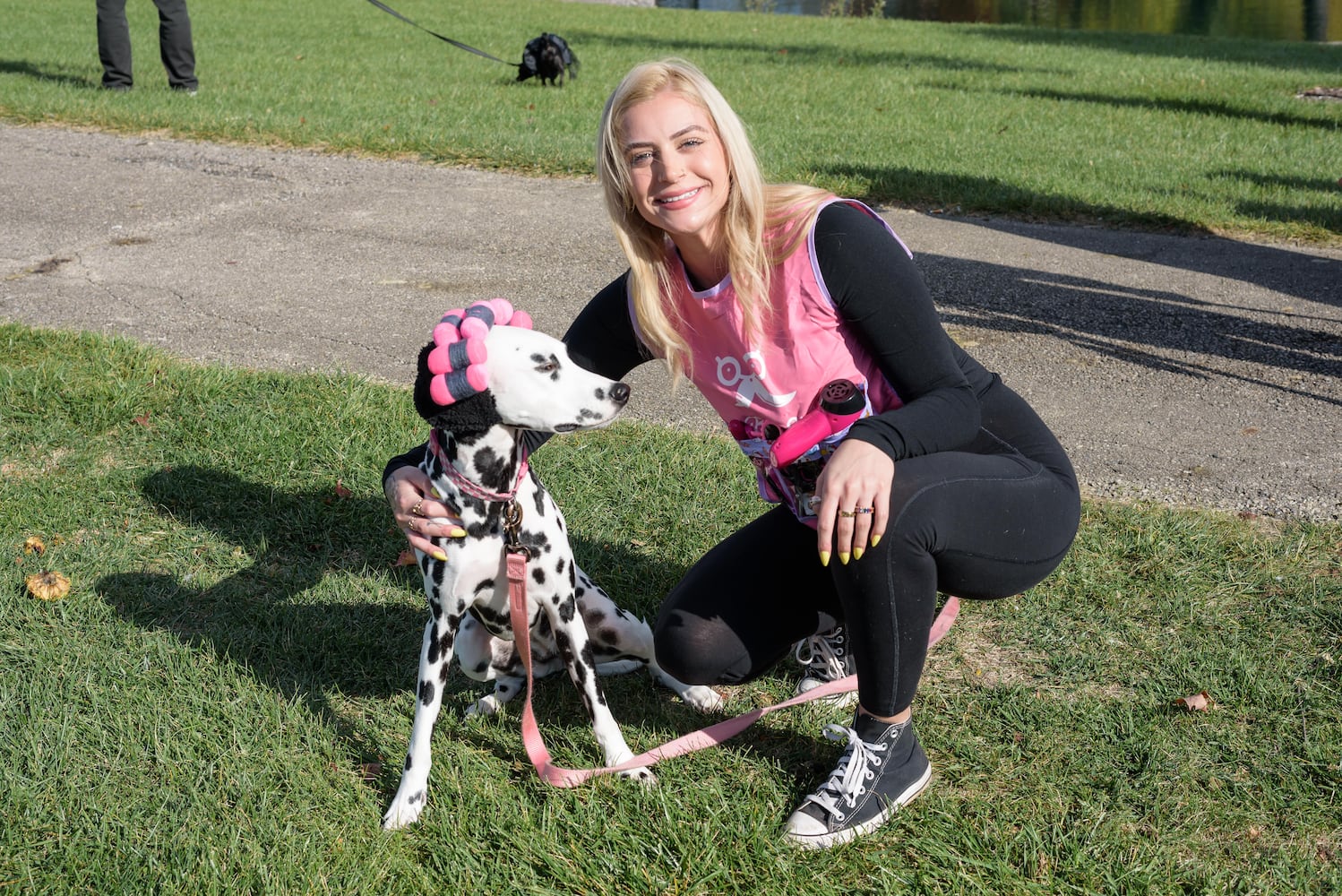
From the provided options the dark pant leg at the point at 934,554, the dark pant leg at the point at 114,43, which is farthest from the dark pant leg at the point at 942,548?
the dark pant leg at the point at 114,43

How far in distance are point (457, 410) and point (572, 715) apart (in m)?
1.17

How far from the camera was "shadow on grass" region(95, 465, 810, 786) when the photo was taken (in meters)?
3.30

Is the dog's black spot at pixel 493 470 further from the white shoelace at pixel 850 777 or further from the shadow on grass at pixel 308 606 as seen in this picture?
the white shoelace at pixel 850 777

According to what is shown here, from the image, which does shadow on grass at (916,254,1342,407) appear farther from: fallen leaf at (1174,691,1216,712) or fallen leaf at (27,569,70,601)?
fallen leaf at (27,569,70,601)

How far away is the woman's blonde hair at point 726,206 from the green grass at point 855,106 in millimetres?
5950

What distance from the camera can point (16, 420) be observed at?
4.83 metres

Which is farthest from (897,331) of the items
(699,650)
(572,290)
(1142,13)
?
(1142,13)

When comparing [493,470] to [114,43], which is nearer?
[493,470]

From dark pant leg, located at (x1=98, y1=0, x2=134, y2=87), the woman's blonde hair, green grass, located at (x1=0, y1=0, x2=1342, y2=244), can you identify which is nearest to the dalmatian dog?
the woman's blonde hair

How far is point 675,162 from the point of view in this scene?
2.65 meters

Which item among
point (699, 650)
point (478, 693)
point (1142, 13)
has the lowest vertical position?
point (478, 693)

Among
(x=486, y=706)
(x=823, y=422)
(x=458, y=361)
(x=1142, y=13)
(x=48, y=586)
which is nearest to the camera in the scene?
(x=458, y=361)

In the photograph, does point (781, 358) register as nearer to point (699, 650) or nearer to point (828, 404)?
point (828, 404)

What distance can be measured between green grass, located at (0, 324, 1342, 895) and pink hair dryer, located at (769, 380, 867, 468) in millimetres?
814
